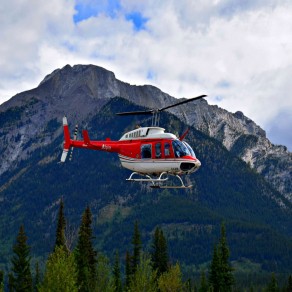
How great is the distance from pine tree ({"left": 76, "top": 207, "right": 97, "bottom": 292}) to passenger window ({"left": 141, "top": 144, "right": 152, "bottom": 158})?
119 ft

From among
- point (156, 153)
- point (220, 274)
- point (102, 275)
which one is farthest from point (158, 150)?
point (220, 274)

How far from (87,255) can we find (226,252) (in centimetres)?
2901

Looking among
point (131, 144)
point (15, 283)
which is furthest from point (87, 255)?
point (131, 144)

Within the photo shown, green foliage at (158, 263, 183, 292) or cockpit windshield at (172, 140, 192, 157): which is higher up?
cockpit windshield at (172, 140, 192, 157)

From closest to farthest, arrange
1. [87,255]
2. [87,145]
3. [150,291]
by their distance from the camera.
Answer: [87,145] → [150,291] → [87,255]

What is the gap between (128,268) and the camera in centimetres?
14788

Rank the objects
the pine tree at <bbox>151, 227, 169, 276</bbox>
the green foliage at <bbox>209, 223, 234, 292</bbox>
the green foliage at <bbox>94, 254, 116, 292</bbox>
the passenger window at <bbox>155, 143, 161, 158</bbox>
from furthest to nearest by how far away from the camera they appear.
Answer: the pine tree at <bbox>151, 227, 169, 276</bbox> < the green foliage at <bbox>209, 223, 234, 292</bbox> < the green foliage at <bbox>94, 254, 116, 292</bbox> < the passenger window at <bbox>155, 143, 161, 158</bbox>

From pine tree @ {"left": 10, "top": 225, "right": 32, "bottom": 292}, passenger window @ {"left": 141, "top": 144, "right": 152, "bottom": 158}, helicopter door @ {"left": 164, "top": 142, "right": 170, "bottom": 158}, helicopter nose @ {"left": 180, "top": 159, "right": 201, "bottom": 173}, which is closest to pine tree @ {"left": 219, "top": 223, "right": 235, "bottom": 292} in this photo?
pine tree @ {"left": 10, "top": 225, "right": 32, "bottom": 292}

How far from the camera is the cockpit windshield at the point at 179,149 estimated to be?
267 ft

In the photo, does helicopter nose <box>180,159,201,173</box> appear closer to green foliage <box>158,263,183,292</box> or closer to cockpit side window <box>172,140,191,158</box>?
cockpit side window <box>172,140,191,158</box>

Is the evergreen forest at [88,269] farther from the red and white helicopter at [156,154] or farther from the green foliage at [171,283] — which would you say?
the red and white helicopter at [156,154]

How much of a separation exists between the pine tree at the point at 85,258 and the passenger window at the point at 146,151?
1427 inches

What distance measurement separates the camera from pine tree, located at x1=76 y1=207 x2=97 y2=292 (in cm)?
11425

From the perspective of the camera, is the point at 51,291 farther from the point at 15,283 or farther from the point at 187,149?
the point at 15,283
